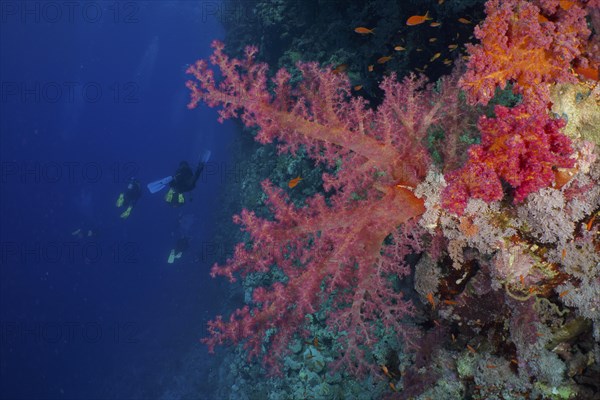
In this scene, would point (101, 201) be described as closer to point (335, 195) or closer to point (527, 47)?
point (335, 195)

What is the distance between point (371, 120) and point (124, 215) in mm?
12973

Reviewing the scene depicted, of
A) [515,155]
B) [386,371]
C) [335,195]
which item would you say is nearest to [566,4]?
[515,155]

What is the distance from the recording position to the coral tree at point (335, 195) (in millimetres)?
3410

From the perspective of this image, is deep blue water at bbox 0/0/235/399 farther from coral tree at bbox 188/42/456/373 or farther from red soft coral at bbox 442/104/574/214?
red soft coral at bbox 442/104/574/214

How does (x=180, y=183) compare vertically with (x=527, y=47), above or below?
below

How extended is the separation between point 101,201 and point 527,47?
57.2 metres

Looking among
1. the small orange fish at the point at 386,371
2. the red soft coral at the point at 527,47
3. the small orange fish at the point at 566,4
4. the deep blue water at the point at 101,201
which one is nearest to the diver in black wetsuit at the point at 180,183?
the deep blue water at the point at 101,201

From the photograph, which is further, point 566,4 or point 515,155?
point 566,4

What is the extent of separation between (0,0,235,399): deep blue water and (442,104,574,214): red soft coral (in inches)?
639

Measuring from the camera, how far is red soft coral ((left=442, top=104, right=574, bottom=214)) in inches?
96.8

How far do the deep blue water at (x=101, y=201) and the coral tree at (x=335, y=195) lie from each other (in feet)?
47.9

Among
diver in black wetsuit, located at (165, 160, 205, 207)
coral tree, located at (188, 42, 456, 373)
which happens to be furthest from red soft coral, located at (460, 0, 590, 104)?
diver in black wetsuit, located at (165, 160, 205, 207)

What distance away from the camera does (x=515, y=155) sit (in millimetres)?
2510

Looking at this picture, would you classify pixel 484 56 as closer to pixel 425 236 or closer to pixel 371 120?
pixel 371 120
